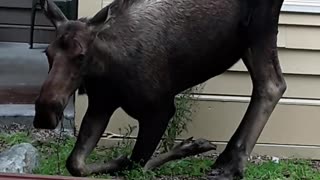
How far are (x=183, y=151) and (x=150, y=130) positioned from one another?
67cm

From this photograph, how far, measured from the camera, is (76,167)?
4906 millimetres

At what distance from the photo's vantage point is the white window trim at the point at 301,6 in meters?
6.32

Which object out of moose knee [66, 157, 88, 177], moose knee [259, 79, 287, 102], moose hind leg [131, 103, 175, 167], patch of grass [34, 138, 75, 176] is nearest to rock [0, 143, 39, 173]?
patch of grass [34, 138, 75, 176]

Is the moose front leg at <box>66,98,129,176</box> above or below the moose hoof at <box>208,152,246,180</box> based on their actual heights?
above

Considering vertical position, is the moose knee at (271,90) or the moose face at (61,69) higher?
the moose face at (61,69)

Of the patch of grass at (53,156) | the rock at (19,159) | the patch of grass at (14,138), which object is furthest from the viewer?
the patch of grass at (14,138)

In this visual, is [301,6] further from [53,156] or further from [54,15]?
[54,15]

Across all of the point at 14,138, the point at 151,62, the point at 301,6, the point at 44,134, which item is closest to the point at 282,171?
the point at 301,6

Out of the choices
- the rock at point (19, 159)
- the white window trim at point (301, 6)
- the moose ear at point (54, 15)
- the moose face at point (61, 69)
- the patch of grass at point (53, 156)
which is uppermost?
the moose ear at point (54, 15)

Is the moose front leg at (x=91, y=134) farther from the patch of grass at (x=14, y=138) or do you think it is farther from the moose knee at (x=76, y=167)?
the patch of grass at (x=14, y=138)

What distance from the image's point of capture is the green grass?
5.64 meters

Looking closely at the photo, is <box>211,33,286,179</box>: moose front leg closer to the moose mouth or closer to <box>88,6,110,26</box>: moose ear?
<box>88,6,110,26</box>: moose ear

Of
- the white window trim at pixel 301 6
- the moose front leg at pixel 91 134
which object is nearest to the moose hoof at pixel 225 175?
the moose front leg at pixel 91 134

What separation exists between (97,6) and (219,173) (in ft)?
5.48
